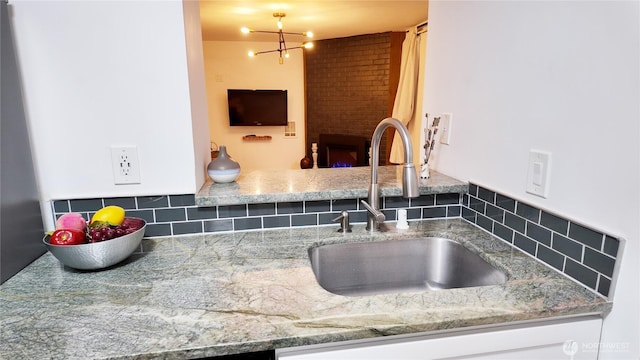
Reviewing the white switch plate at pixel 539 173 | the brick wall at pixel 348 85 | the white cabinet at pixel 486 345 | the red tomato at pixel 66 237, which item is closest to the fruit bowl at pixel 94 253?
the red tomato at pixel 66 237

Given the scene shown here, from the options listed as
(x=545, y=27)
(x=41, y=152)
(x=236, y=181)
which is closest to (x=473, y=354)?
(x=545, y=27)

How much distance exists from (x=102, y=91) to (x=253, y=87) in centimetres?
407

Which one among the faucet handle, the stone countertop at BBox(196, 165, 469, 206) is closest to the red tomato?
the stone countertop at BBox(196, 165, 469, 206)

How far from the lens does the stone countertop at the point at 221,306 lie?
2.13ft

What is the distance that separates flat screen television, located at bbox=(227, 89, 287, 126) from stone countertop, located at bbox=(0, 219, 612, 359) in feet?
13.3

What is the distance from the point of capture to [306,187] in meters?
1.21

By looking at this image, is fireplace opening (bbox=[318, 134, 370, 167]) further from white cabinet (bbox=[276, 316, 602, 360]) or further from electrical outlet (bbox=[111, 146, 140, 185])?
white cabinet (bbox=[276, 316, 602, 360])

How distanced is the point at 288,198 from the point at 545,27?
0.82m

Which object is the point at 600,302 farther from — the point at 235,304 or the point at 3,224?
the point at 3,224

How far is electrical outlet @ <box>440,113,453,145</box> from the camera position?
4.34 ft

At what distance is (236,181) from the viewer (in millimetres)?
1282

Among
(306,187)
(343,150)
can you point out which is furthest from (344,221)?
(343,150)

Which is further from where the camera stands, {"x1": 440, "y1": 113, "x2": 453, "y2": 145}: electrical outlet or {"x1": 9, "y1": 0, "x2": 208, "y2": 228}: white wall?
{"x1": 440, "y1": 113, "x2": 453, "y2": 145}: electrical outlet

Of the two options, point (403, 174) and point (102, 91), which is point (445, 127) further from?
point (102, 91)
